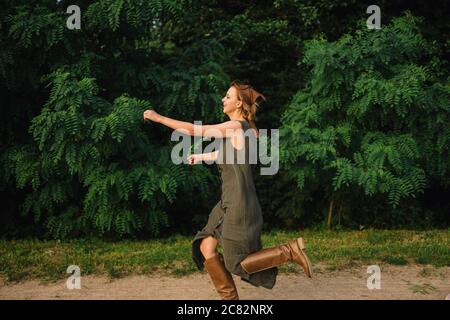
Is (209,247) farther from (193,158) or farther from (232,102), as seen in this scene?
(232,102)

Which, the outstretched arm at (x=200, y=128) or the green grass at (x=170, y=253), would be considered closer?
the outstretched arm at (x=200, y=128)

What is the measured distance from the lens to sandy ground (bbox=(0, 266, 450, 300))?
576 cm

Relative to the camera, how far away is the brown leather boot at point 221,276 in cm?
480

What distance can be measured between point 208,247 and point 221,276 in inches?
10.2

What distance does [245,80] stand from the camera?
10.9m

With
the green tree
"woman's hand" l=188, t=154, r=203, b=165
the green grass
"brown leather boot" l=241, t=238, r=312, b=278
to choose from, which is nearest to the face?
"woman's hand" l=188, t=154, r=203, b=165

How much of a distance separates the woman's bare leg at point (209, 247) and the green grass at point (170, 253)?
71.1 inches

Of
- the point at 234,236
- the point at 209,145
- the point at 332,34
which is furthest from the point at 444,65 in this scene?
the point at 234,236

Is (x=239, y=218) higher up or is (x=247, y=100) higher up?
(x=247, y=100)

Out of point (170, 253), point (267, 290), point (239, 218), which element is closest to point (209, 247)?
point (239, 218)

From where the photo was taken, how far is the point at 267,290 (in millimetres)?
5961

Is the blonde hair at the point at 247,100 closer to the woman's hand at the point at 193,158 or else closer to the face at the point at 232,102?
the face at the point at 232,102

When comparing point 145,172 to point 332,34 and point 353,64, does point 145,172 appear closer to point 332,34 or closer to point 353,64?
point 353,64

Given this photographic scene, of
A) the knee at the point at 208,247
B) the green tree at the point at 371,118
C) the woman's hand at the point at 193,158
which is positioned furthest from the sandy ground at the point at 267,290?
the green tree at the point at 371,118
